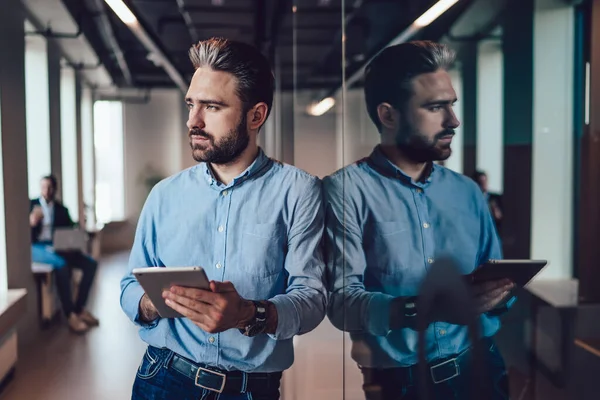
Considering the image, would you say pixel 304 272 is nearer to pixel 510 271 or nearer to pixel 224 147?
pixel 224 147

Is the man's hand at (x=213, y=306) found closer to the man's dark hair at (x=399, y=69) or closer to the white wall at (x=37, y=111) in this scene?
the white wall at (x=37, y=111)

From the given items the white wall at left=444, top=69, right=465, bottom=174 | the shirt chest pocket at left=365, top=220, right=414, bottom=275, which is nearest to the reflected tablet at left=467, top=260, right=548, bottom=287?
the shirt chest pocket at left=365, top=220, right=414, bottom=275

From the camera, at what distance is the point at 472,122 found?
176cm

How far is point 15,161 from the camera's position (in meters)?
1.68

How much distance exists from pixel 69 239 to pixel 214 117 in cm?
63

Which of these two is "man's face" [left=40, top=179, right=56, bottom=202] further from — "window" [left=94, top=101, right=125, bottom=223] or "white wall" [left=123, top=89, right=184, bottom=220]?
"white wall" [left=123, top=89, right=184, bottom=220]

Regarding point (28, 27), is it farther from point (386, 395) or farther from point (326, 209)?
point (386, 395)

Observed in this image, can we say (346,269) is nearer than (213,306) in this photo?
No

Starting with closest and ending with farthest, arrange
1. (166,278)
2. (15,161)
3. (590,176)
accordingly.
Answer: (166,278)
(15,161)
(590,176)

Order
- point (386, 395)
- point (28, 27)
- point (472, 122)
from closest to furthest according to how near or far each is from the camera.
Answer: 1. point (28, 27)
2. point (472, 122)
3. point (386, 395)

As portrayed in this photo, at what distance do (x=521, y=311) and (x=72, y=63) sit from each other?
1734mm

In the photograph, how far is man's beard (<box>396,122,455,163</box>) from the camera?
1784mm

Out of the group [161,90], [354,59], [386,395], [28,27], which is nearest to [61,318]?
[161,90]

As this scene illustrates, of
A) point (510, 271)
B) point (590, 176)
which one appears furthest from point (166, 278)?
point (590, 176)
